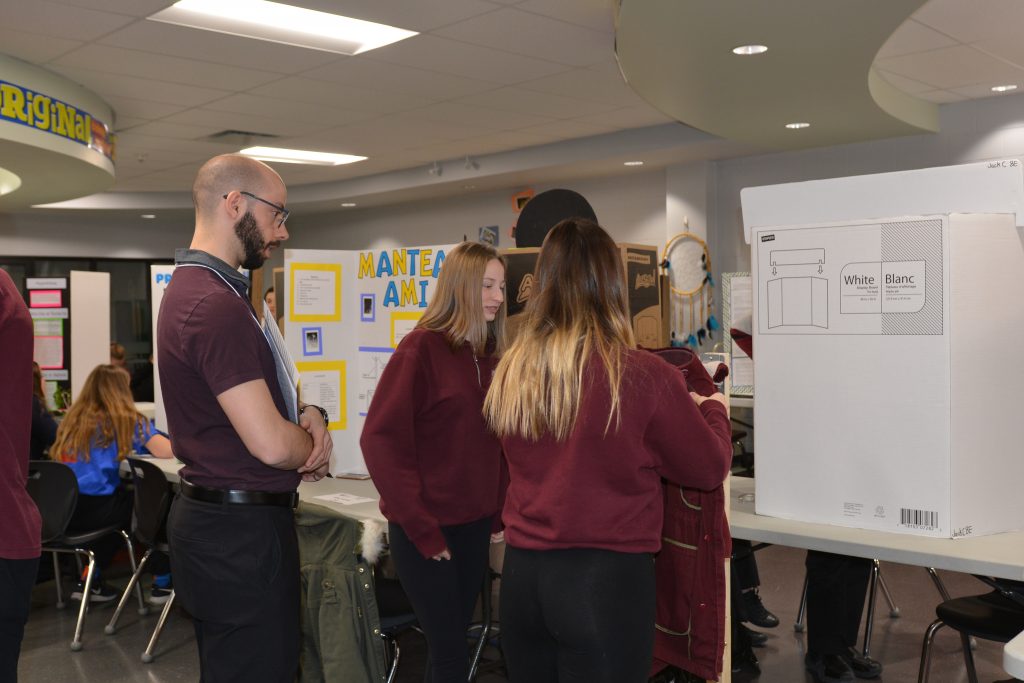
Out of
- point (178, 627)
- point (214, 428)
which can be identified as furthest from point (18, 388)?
point (178, 627)

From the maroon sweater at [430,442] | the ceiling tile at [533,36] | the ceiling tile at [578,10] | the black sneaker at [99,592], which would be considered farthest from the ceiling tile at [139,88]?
the maroon sweater at [430,442]

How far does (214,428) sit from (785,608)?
3600mm

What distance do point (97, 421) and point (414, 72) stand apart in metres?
2.79

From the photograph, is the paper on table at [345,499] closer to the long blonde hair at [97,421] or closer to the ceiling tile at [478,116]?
the long blonde hair at [97,421]

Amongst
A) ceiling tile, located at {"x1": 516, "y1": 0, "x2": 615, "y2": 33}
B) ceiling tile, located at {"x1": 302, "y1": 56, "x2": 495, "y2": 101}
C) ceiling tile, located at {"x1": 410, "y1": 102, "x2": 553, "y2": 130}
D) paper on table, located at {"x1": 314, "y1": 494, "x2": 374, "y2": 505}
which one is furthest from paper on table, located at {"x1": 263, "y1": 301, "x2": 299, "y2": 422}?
ceiling tile, located at {"x1": 410, "y1": 102, "x2": 553, "y2": 130}

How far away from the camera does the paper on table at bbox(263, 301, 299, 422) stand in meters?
2.00

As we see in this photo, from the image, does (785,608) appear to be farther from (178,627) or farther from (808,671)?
(178,627)

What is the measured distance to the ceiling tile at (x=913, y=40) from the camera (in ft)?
15.8

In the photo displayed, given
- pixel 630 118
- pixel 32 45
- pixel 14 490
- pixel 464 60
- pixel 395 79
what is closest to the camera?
pixel 14 490

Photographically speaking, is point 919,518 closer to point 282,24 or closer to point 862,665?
point 862,665


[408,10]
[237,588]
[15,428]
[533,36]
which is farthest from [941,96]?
[15,428]

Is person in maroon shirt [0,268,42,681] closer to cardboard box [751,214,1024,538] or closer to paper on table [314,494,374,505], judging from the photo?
paper on table [314,494,374,505]

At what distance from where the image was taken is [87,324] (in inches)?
296

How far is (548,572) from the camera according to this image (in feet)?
5.90
